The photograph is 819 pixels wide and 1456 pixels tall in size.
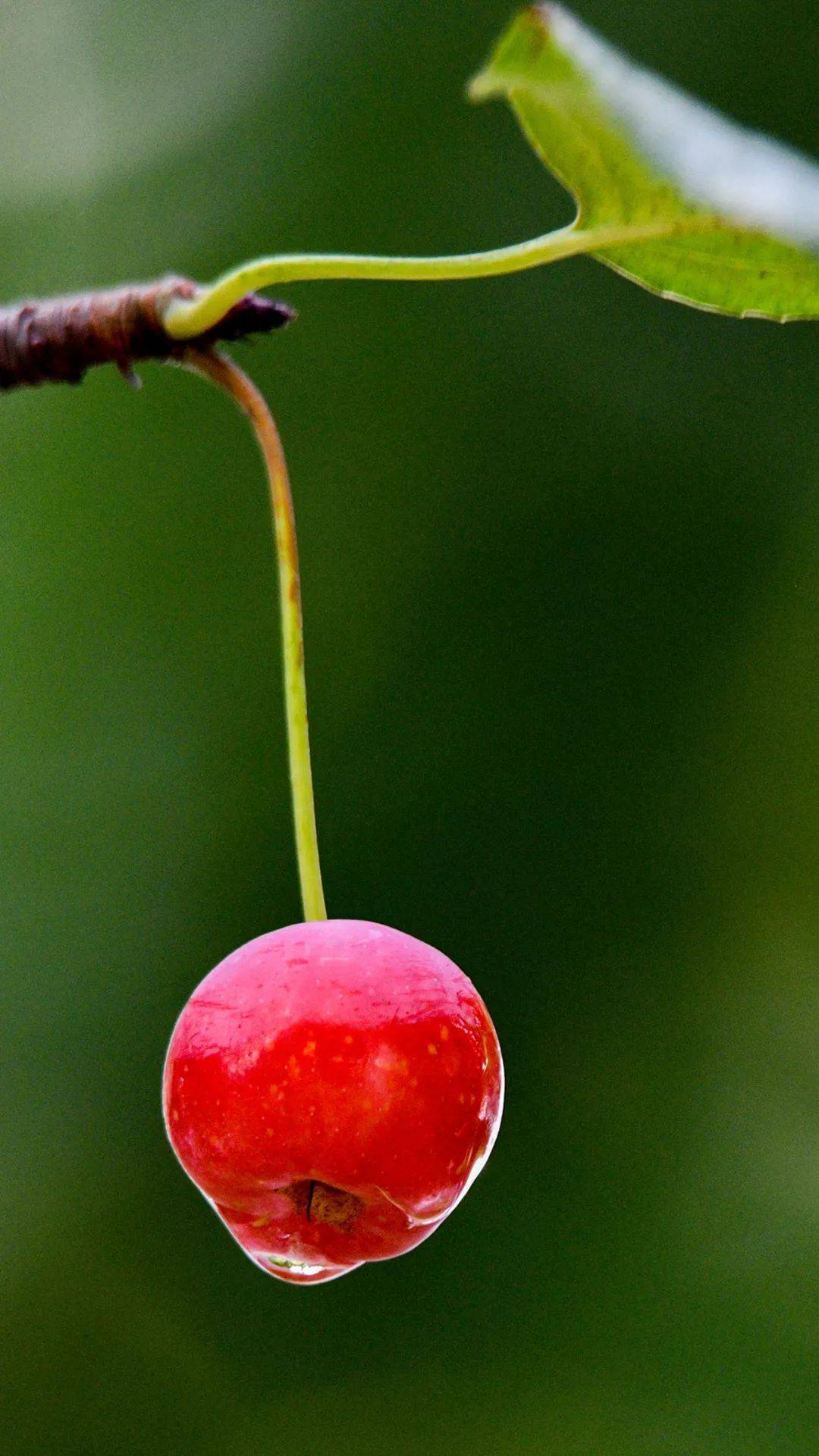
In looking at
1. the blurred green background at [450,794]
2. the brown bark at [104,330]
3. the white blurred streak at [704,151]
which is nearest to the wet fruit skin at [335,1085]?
the brown bark at [104,330]

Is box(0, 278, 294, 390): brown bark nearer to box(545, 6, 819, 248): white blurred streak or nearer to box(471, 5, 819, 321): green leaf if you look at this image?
box(471, 5, 819, 321): green leaf

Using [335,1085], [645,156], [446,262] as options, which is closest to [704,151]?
[645,156]

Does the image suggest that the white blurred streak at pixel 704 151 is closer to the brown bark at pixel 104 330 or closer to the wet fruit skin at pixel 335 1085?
the brown bark at pixel 104 330

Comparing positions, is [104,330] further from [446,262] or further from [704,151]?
[704,151]

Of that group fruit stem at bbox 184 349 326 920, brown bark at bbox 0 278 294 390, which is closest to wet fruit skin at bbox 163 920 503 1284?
fruit stem at bbox 184 349 326 920

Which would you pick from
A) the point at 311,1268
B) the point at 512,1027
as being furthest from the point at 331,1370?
the point at 311,1268
